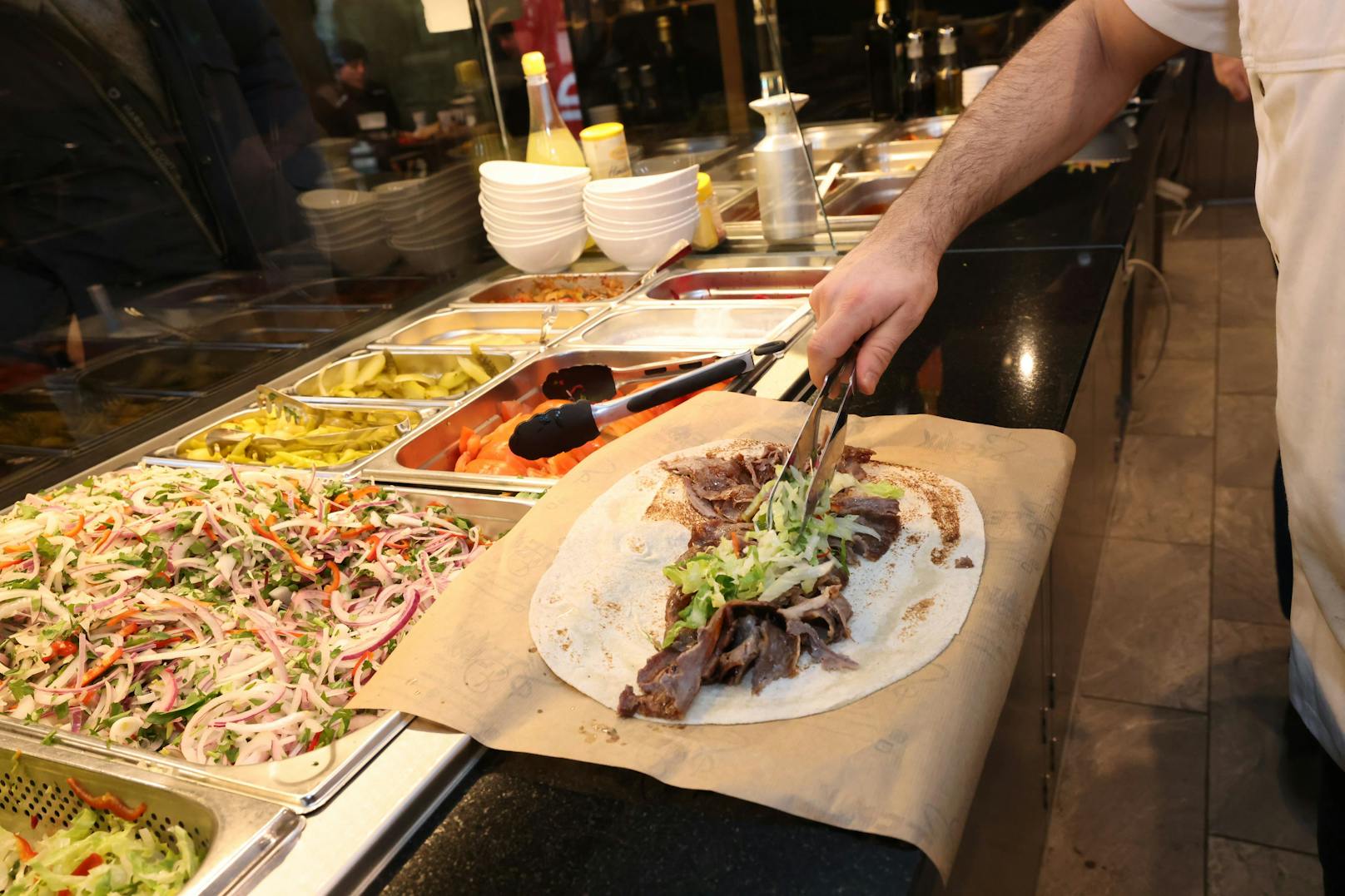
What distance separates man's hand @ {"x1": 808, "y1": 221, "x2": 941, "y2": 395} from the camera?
135cm

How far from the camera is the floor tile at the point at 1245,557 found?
9.37 ft

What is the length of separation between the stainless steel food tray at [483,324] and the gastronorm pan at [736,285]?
180 millimetres

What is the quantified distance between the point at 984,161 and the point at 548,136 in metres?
1.25

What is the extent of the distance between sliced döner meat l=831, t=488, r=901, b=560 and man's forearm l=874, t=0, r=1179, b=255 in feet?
1.41

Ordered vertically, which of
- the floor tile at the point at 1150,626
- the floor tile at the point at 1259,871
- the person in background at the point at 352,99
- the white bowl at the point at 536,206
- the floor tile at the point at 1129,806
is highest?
the person in background at the point at 352,99

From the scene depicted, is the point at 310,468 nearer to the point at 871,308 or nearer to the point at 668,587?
the point at 668,587

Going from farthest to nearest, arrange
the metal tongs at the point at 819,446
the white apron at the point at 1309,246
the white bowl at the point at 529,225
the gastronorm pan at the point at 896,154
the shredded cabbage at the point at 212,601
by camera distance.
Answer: the gastronorm pan at the point at 896,154 → the white bowl at the point at 529,225 → the metal tongs at the point at 819,446 → the shredded cabbage at the point at 212,601 → the white apron at the point at 1309,246

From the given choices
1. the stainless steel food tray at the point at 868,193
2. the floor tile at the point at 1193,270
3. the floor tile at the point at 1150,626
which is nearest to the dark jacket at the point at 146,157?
the stainless steel food tray at the point at 868,193

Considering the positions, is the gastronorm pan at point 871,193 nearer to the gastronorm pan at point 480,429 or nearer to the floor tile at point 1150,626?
the gastronorm pan at point 480,429

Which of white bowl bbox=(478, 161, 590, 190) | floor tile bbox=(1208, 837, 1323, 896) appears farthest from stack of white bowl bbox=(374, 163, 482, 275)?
floor tile bbox=(1208, 837, 1323, 896)

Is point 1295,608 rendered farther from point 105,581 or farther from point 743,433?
point 105,581

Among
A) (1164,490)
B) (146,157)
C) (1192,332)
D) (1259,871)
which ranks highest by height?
(146,157)

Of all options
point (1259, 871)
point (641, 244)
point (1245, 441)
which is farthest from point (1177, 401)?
point (641, 244)

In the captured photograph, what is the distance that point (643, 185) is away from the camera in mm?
2268
